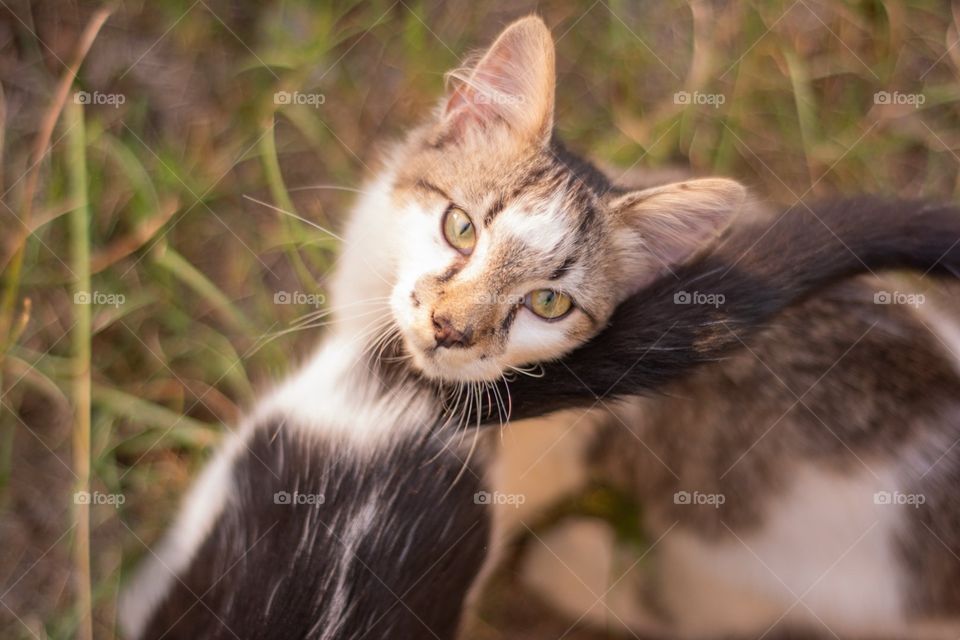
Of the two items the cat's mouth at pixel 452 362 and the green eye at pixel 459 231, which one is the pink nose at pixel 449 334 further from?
the green eye at pixel 459 231

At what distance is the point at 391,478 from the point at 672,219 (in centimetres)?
80

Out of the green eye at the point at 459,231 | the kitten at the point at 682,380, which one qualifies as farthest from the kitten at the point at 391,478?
the green eye at the point at 459,231

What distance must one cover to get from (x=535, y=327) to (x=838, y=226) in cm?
70

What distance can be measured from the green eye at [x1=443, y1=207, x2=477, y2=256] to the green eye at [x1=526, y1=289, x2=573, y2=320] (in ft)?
0.54

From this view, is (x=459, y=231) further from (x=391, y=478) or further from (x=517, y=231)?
(x=391, y=478)

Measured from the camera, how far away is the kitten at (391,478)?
5.03 feet

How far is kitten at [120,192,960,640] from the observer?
5.03 ft

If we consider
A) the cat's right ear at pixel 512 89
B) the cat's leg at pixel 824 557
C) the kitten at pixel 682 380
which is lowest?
the cat's leg at pixel 824 557

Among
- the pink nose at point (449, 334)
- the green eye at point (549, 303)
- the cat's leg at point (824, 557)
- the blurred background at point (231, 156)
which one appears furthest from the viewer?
the blurred background at point (231, 156)

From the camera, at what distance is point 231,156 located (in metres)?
2.44

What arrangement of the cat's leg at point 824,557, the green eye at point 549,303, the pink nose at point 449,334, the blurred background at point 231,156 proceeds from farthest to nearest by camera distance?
the blurred background at point 231,156, the cat's leg at point 824,557, the green eye at point 549,303, the pink nose at point 449,334

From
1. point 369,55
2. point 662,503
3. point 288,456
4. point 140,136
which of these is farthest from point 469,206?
point 140,136

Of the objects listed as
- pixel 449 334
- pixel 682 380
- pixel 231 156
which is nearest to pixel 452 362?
pixel 449 334

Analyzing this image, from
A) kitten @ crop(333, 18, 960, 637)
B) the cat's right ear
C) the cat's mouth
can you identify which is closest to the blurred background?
kitten @ crop(333, 18, 960, 637)
